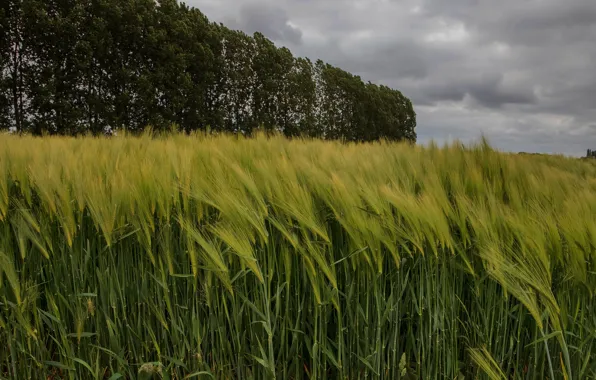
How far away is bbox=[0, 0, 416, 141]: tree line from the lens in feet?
43.2

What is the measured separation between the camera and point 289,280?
4.81ft

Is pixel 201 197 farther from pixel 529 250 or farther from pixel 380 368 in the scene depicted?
pixel 529 250

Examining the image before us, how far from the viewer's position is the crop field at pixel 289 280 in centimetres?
143

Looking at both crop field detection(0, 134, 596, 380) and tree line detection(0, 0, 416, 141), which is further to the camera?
tree line detection(0, 0, 416, 141)

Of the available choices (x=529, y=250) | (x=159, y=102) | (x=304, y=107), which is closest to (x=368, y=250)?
(x=529, y=250)

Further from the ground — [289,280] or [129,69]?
[129,69]

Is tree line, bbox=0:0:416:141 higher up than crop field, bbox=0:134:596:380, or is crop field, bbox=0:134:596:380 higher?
tree line, bbox=0:0:416:141

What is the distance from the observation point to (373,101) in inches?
1232

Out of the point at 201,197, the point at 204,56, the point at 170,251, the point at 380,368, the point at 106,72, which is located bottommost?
the point at 380,368

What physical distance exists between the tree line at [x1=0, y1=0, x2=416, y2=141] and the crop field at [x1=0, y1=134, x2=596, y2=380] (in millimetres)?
10243

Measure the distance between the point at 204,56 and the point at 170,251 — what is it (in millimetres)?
15950

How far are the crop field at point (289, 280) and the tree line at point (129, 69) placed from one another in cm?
1024

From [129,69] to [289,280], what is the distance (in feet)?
48.9

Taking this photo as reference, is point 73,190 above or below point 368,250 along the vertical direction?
above
